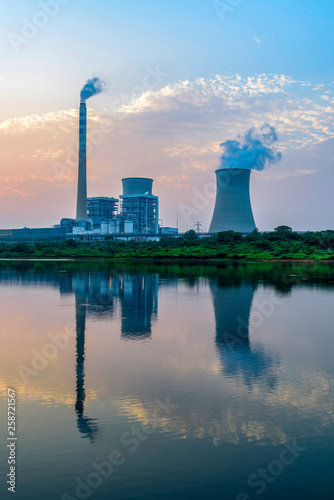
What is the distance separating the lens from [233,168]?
56.7 meters

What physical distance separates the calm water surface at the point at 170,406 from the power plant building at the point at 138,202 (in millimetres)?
80377

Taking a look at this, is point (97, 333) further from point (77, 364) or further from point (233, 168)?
point (233, 168)

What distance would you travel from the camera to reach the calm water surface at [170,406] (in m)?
3.79

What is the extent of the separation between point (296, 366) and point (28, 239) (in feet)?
313

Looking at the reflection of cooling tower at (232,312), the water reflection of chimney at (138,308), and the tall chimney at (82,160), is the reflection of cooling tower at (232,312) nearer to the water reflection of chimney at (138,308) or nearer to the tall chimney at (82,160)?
the water reflection of chimney at (138,308)

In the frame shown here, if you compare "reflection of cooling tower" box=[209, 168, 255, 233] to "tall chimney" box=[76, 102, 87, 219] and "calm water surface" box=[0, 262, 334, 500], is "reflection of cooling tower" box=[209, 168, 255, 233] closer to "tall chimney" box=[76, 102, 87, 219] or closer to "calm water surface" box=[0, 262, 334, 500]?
"tall chimney" box=[76, 102, 87, 219]

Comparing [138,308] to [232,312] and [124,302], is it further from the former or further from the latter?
[232,312]

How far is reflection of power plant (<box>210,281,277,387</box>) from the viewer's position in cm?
668

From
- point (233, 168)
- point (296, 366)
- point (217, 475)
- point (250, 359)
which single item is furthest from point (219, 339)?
point (233, 168)

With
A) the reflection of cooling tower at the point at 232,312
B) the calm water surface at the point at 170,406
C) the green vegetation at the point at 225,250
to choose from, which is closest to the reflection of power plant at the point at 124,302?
the calm water surface at the point at 170,406

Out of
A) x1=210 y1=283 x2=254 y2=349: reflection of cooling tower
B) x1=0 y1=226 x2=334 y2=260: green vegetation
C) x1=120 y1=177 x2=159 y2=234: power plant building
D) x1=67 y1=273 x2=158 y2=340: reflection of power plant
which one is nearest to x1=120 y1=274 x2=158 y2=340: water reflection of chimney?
x1=67 y1=273 x2=158 y2=340: reflection of power plant

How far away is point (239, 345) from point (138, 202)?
83634mm

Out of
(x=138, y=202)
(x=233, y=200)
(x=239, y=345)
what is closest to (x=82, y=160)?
(x=138, y=202)

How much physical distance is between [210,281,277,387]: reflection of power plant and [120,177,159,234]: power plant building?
7690 centimetres
